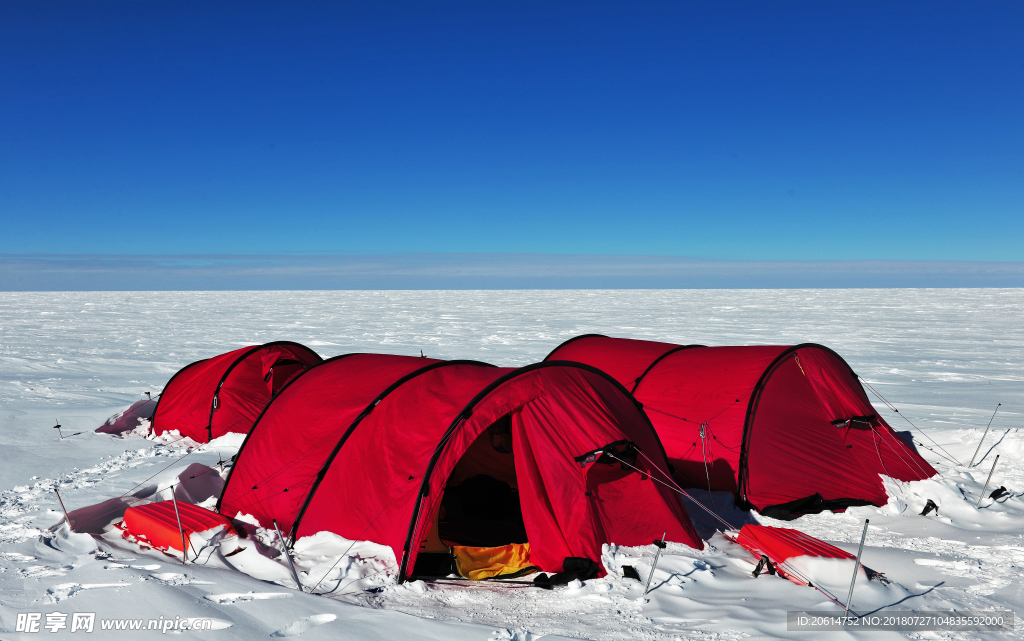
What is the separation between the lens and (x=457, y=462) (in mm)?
5863

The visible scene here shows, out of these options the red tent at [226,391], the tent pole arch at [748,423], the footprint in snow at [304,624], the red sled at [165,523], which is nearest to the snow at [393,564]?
the footprint in snow at [304,624]

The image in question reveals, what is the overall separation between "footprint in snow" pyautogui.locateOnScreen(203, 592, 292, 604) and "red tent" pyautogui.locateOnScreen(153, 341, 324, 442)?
18.1 feet

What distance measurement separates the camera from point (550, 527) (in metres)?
5.34

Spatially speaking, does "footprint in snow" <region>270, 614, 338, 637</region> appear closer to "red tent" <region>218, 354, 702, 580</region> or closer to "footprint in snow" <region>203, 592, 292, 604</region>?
"footprint in snow" <region>203, 592, 292, 604</region>

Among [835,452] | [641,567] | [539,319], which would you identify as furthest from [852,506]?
[539,319]

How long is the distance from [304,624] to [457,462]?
2012mm

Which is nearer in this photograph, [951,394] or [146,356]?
[951,394]

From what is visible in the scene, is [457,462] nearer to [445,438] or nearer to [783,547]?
[445,438]

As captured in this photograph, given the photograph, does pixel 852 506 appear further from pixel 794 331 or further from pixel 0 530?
pixel 794 331

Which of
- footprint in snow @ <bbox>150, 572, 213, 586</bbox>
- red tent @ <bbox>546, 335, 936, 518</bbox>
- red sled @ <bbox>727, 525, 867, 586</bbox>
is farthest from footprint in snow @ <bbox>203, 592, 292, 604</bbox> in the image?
red tent @ <bbox>546, 335, 936, 518</bbox>

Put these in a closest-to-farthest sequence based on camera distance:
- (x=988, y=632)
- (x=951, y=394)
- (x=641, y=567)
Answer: (x=988, y=632) < (x=641, y=567) < (x=951, y=394)

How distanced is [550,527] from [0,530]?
17.3ft

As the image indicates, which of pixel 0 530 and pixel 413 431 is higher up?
pixel 413 431

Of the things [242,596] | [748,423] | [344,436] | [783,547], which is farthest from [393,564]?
[748,423]
